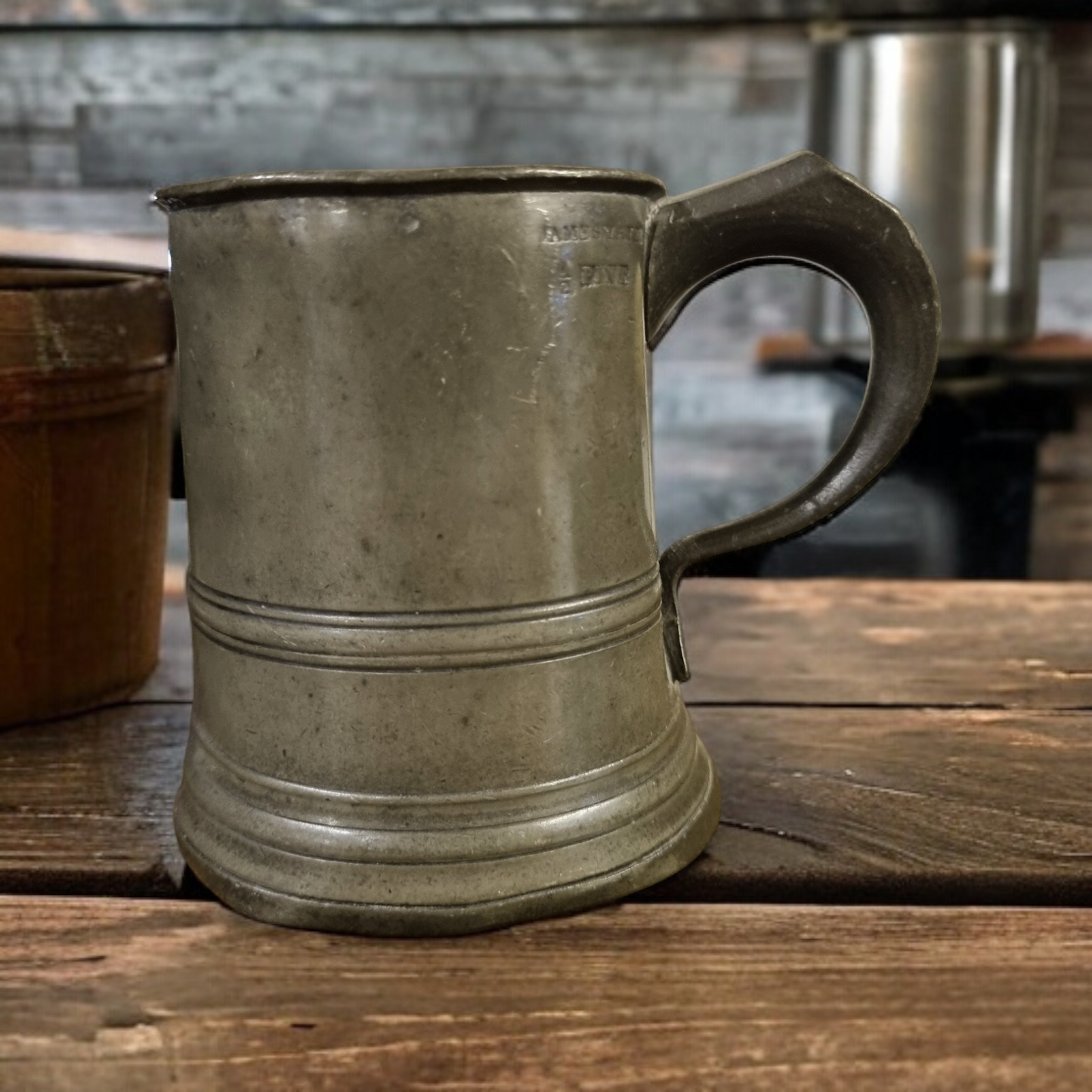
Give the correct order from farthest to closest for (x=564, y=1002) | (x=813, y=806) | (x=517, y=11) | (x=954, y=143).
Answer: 1. (x=517, y=11)
2. (x=954, y=143)
3. (x=813, y=806)
4. (x=564, y=1002)

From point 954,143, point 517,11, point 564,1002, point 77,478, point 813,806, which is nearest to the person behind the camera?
point 564,1002

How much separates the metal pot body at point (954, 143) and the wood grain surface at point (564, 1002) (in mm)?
1241

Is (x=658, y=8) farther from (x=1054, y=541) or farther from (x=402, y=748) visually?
(x=402, y=748)

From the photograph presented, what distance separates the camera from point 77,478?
89cm

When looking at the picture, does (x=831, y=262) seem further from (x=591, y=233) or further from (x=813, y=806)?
(x=813, y=806)

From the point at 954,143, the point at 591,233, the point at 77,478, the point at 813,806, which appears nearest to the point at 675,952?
the point at 813,806

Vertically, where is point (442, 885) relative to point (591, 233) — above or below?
below

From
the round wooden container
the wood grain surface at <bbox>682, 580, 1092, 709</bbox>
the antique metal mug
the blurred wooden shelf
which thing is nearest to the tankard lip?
the antique metal mug

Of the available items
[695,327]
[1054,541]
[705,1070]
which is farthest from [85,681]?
[1054,541]

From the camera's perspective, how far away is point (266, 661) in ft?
2.12

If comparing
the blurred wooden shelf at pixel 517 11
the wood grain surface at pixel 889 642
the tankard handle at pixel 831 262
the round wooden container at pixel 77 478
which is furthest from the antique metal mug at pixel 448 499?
the blurred wooden shelf at pixel 517 11

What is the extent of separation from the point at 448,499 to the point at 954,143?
1335mm

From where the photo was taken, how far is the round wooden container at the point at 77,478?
850mm

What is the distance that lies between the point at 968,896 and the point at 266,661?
0.40 m
